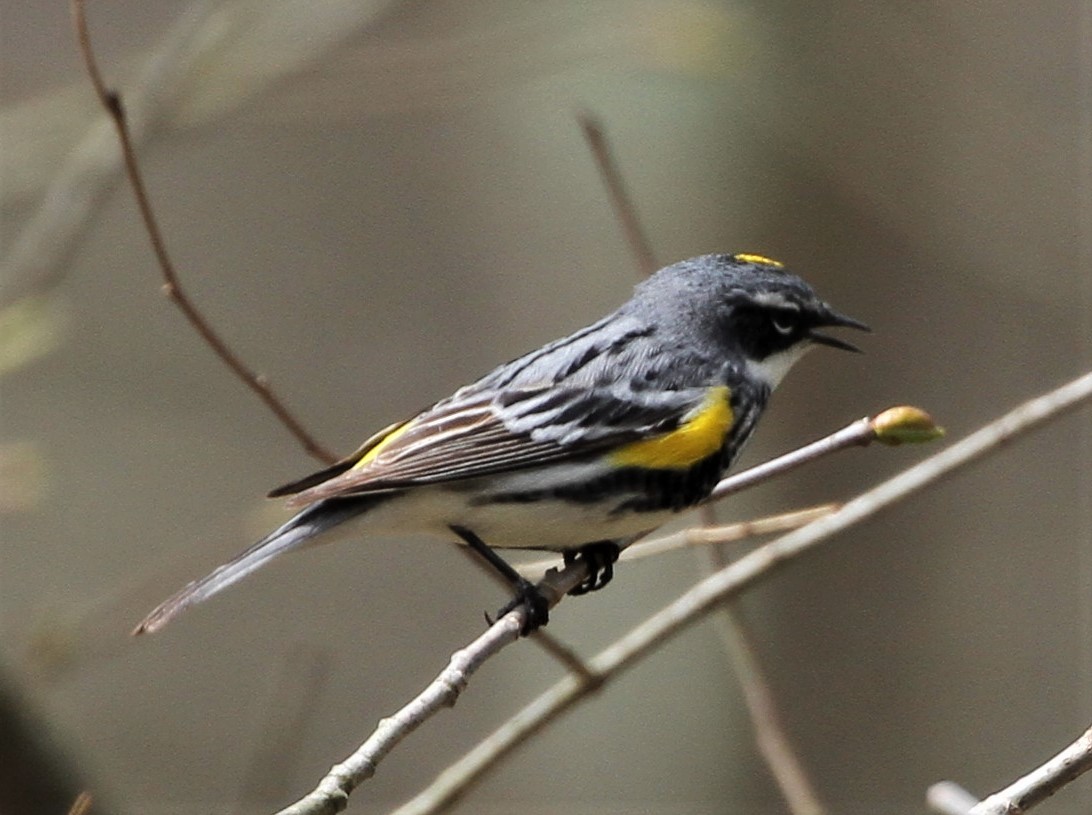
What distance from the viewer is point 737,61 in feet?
11.7

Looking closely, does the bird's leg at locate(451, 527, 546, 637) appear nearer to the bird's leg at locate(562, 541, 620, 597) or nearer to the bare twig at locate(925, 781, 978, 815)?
the bird's leg at locate(562, 541, 620, 597)

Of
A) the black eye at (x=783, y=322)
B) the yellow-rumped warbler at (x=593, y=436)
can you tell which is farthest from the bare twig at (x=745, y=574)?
the black eye at (x=783, y=322)

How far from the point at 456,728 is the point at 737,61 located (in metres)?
4.01

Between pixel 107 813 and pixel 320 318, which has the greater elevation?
pixel 320 318

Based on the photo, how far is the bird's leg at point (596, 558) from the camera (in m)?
2.49

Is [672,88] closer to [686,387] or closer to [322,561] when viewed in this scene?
[686,387]

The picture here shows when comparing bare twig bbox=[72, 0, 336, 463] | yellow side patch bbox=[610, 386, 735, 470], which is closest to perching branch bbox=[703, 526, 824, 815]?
yellow side patch bbox=[610, 386, 735, 470]

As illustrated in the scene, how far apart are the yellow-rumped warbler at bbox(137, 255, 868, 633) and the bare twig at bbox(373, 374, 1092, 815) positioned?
6.5 inches

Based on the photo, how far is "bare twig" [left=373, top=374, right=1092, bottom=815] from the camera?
2.33 metres

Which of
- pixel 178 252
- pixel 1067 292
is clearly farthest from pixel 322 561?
pixel 1067 292

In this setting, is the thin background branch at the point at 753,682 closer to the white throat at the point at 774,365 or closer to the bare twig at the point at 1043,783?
the white throat at the point at 774,365

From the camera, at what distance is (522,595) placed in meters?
2.34

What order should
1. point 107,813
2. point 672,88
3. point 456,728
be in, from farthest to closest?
point 456,728 → point 672,88 → point 107,813

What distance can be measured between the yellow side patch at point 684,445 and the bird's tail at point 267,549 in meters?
0.48
